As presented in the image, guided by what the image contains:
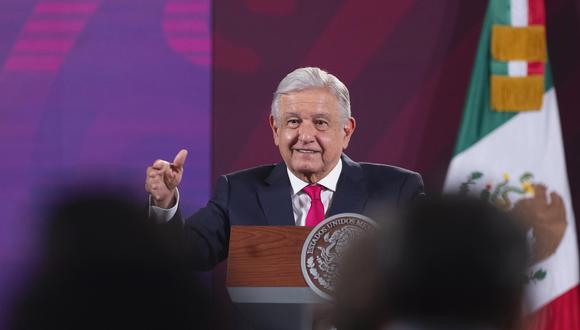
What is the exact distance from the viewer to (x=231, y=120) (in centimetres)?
539

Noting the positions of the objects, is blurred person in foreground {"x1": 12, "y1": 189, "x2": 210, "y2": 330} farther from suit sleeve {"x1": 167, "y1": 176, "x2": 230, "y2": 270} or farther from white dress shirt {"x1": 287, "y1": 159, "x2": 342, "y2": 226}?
white dress shirt {"x1": 287, "y1": 159, "x2": 342, "y2": 226}

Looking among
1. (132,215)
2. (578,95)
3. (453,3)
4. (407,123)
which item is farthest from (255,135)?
(132,215)

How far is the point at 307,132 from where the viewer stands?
3.16 m

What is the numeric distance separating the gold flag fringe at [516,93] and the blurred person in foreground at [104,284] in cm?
471

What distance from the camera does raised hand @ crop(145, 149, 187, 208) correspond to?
8.77 ft

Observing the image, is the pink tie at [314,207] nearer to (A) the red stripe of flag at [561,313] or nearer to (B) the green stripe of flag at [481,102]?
(B) the green stripe of flag at [481,102]

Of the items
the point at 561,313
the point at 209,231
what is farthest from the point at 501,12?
the point at 209,231

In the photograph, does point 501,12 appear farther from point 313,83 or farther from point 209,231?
point 209,231

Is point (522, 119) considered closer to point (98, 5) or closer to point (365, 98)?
point (365, 98)

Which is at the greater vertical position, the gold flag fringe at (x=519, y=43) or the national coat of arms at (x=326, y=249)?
the gold flag fringe at (x=519, y=43)

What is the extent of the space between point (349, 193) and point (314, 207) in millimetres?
124

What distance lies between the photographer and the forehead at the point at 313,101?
3133 mm

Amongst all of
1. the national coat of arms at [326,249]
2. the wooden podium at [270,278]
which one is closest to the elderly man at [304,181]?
the wooden podium at [270,278]

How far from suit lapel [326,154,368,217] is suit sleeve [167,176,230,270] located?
348mm
